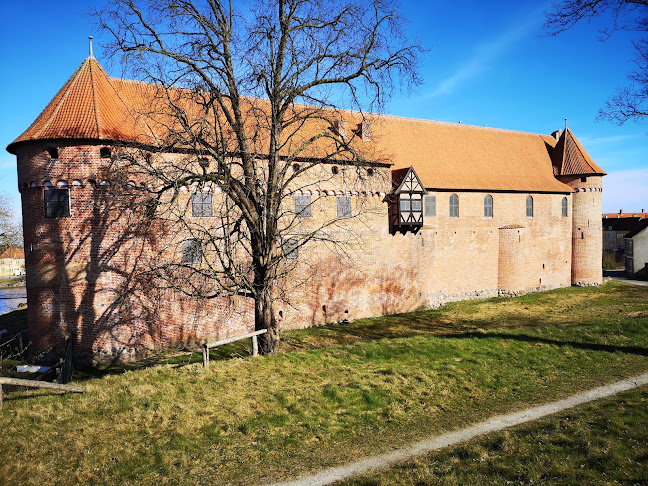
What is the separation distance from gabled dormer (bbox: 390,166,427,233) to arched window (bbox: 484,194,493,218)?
5810 millimetres

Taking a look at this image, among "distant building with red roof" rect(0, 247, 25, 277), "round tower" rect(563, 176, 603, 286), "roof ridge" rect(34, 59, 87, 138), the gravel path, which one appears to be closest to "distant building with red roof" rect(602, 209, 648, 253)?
"round tower" rect(563, 176, 603, 286)

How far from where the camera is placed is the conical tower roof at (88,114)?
1377 cm

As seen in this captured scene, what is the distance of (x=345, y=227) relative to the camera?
18578 millimetres

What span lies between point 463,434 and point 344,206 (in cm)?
1234

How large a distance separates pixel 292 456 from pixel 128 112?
42.1 feet

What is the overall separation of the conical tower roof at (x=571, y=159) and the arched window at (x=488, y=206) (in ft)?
21.4

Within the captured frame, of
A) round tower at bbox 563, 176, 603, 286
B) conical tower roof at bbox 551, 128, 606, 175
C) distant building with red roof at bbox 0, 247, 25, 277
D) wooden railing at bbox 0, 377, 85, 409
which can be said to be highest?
conical tower roof at bbox 551, 128, 606, 175

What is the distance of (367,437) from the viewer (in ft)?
25.6

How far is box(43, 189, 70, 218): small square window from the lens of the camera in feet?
45.7

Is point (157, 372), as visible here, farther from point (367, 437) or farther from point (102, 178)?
point (102, 178)

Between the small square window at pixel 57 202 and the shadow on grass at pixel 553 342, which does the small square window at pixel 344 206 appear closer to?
the shadow on grass at pixel 553 342

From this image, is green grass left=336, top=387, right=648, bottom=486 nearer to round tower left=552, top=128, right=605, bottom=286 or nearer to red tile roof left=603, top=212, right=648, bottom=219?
round tower left=552, top=128, right=605, bottom=286

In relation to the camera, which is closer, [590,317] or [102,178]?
[102,178]

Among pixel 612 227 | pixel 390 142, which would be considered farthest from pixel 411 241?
pixel 612 227
